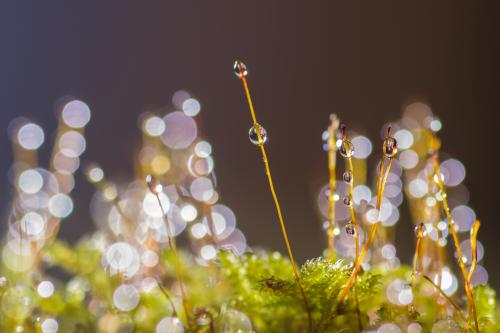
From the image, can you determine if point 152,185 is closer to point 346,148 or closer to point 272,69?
point 346,148

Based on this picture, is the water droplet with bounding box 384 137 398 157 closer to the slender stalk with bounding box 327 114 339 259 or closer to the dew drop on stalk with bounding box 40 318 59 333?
the slender stalk with bounding box 327 114 339 259

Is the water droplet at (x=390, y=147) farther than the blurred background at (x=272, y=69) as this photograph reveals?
No

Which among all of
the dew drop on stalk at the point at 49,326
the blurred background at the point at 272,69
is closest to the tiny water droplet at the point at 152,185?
the dew drop on stalk at the point at 49,326

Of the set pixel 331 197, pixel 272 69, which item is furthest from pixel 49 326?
pixel 272 69

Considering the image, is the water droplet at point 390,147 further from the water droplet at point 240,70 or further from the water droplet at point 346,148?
the water droplet at point 240,70

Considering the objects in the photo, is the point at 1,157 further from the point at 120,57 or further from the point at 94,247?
the point at 94,247
